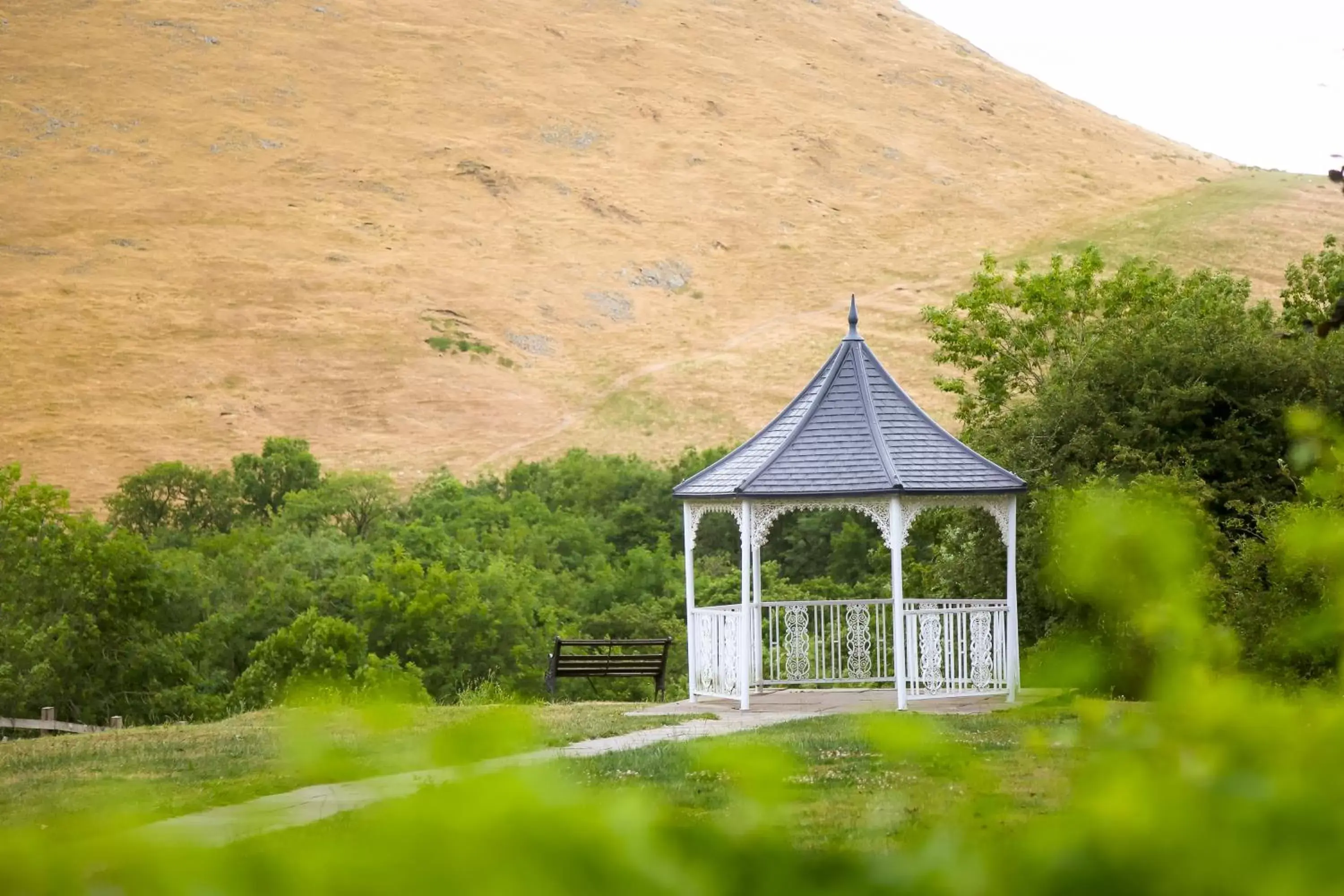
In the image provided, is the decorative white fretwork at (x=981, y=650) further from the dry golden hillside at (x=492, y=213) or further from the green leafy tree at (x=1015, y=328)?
the dry golden hillside at (x=492, y=213)

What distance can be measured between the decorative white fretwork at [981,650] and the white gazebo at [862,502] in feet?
0.05

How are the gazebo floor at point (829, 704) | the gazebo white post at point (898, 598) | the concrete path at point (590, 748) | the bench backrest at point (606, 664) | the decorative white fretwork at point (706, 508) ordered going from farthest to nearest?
1. the bench backrest at point (606, 664)
2. the decorative white fretwork at point (706, 508)
3. the gazebo white post at point (898, 598)
4. the gazebo floor at point (829, 704)
5. the concrete path at point (590, 748)

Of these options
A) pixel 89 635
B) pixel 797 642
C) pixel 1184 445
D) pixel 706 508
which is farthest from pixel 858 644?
pixel 89 635

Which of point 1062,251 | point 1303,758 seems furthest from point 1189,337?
point 1062,251

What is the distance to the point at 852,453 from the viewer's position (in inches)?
651

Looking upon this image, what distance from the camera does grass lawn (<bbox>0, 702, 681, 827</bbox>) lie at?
1.53m

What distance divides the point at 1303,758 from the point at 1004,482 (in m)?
14.8

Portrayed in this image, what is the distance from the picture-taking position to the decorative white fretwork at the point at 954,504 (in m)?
16.2

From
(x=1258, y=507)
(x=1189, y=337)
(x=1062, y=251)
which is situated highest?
(x=1062, y=251)

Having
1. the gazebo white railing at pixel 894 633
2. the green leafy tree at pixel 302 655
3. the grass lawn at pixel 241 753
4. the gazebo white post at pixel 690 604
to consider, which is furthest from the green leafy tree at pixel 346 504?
the grass lawn at pixel 241 753

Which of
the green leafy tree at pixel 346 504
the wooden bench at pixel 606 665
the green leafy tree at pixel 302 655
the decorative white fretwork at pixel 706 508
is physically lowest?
the green leafy tree at pixel 302 655

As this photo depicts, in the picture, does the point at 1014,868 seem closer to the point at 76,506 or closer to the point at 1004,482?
the point at 1004,482

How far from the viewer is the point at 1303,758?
68.2 inches

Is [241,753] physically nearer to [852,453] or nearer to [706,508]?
[706,508]
